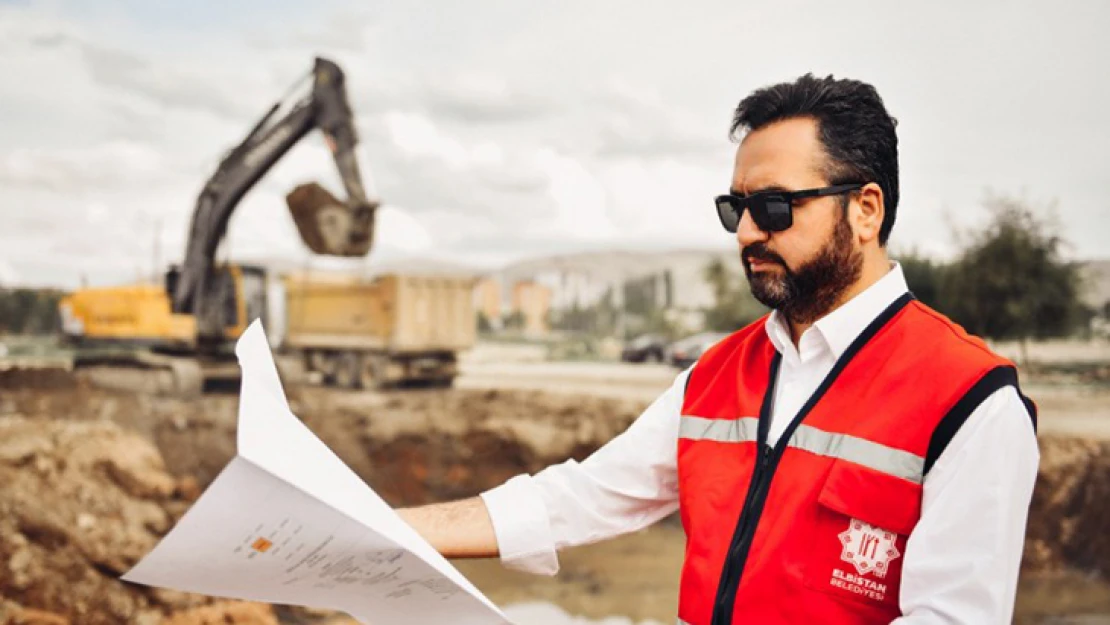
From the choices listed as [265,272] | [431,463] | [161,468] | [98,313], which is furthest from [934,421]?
[98,313]

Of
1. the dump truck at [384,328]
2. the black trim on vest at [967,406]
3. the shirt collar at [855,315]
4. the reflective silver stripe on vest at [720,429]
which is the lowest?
the dump truck at [384,328]

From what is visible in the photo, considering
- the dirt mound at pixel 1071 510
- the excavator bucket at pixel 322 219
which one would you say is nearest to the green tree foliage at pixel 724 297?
the dirt mound at pixel 1071 510

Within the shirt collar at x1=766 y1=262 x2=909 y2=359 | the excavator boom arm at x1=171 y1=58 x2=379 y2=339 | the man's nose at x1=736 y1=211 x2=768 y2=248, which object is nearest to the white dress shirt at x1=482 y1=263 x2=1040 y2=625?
the shirt collar at x1=766 y1=262 x2=909 y2=359

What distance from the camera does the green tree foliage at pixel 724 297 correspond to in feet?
101

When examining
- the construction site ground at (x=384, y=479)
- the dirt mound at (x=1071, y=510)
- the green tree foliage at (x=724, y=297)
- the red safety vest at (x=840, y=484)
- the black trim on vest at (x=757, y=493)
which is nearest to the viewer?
the red safety vest at (x=840, y=484)

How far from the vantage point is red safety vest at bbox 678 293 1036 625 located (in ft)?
4.45

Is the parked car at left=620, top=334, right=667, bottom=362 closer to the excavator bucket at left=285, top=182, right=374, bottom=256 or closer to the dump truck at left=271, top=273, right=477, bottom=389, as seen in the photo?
the dump truck at left=271, top=273, right=477, bottom=389

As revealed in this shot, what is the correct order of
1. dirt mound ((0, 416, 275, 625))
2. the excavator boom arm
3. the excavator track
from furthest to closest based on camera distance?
the excavator track → the excavator boom arm → dirt mound ((0, 416, 275, 625))

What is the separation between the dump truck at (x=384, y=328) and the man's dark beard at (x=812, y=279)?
51.2 ft

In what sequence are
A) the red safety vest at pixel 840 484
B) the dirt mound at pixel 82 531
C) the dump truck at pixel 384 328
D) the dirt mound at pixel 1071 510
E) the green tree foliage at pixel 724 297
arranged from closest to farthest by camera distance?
the red safety vest at pixel 840 484
the dirt mound at pixel 82 531
the dirt mound at pixel 1071 510
the dump truck at pixel 384 328
the green tree foliage at pixel 724 297

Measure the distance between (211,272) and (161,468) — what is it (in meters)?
4.26

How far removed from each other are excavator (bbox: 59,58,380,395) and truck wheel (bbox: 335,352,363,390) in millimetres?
2054

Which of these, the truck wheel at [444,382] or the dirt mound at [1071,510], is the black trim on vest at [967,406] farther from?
the truck wheel at [444,382]

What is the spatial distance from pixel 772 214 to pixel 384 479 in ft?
40.8
